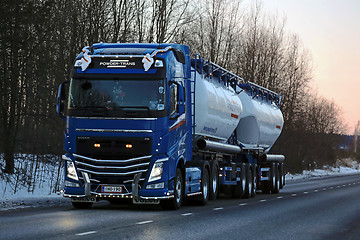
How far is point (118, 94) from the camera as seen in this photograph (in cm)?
1648

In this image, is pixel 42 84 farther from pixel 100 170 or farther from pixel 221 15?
pixel 221 15

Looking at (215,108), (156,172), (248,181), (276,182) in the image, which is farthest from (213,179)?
(276,182)

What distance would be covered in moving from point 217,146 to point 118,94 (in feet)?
22.3

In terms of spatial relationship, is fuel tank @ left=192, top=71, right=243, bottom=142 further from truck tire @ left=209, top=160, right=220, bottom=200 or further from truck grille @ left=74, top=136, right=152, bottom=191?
truck grille @ left=74, top=136, right=152, bottom=191

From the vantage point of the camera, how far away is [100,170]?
1642 centimetres

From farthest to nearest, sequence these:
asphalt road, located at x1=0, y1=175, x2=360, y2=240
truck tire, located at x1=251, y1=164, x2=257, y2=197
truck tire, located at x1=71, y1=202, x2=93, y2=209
Answer: 1. truck tire, located at x1=251, y1=164, x2=257, y2=197
2. truck tire, located at x1=71, y1=202, x2=93, y2=209
3. asphalt road, located at x1=0, y1=175, x2=360, y2=240

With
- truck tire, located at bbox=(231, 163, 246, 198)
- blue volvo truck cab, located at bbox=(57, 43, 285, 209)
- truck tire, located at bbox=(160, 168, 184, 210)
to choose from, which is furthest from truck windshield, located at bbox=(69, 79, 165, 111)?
truck tire, located at bbox=(231, 163, 246, 198)

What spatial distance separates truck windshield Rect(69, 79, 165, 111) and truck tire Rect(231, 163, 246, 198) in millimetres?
9927

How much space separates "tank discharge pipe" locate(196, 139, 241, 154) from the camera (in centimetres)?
2045

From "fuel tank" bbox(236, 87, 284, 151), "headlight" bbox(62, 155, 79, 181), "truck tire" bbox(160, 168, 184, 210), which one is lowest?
"truck tire" bbox(160, 168, 184, 210)

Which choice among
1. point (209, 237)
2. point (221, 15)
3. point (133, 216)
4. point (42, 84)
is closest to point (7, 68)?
point (42, 84)

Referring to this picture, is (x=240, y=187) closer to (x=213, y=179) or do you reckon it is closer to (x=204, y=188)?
(x=213, y=179)

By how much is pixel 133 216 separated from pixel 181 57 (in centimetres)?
508

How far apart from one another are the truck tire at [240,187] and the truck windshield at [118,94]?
9927mm
